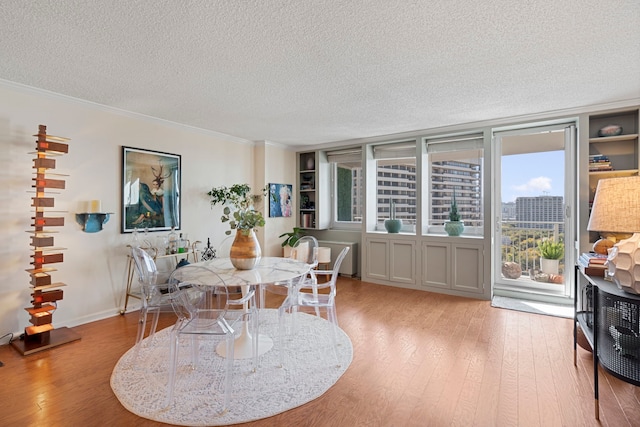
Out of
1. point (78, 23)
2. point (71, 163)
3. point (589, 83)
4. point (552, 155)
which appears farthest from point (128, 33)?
point (552, 155)

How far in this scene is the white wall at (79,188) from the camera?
9.56ft

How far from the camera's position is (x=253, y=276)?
2471 mm

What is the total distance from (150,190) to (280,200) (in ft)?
7.55

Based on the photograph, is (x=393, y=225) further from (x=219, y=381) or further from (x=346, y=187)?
(x=219, y=381)

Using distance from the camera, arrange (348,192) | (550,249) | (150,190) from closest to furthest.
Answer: (150,190), (550,249), (348,192)

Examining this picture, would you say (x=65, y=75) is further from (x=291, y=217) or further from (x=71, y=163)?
(x=291, y=217)

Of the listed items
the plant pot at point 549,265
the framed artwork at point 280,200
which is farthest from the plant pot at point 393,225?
the plant pot at point 549,265

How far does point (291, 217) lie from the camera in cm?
605

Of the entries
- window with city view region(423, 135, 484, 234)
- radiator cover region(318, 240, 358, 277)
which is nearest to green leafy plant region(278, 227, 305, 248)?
radiator cover region(318, 240, 358, 277)

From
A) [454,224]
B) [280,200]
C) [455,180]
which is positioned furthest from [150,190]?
[455,180]

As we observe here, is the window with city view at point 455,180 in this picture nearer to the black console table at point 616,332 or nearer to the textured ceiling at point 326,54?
the textured ceiling at point 326,54

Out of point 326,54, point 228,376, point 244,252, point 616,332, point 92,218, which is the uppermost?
point 326,54

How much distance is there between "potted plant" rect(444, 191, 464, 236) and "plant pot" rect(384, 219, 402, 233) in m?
0.77

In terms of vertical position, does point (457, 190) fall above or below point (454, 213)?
above
